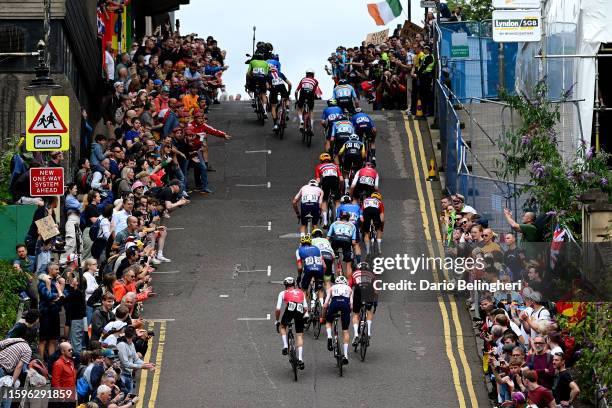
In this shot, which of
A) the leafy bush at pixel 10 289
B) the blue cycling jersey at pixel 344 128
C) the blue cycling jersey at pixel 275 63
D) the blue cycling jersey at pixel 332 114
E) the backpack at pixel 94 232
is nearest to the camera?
the leafy bush at pixel 10 289

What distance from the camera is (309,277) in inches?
1259

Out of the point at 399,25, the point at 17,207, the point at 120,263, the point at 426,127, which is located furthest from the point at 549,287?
the point at 399,25

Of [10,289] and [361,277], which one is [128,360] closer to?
[10,289]

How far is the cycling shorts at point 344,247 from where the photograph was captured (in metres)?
33.8

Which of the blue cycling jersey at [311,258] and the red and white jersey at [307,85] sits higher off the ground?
the red and white jersey at [307,85]

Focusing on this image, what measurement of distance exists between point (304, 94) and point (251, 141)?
3062 millimetres

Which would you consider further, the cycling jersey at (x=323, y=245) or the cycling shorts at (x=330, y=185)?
the cycling shorts at (x=330, y=185)

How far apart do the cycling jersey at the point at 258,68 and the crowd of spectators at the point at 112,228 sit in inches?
66.7

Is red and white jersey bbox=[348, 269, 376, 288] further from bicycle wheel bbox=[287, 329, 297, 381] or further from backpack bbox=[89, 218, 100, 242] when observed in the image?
backpack bbox=[89, 218, 100, 242]

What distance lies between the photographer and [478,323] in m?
Answer: 31.8

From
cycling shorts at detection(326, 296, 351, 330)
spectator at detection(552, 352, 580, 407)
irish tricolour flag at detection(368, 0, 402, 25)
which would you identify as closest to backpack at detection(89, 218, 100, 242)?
cycling shorts at detection(326, 296, 351, 330)

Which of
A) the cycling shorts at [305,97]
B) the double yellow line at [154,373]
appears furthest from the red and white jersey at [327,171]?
the double yellow line at [154,373]

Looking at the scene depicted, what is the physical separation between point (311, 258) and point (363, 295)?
171 cm

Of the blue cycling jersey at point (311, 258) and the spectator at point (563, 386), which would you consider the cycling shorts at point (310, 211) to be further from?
the spectator at point (563, 386)
